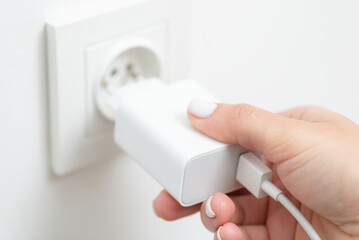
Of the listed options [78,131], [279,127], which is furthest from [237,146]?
[78,131]

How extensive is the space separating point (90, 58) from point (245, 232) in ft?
0.76

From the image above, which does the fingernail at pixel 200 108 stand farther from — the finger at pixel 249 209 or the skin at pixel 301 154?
the finger at pixel 249 209

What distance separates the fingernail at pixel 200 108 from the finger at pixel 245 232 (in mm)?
96

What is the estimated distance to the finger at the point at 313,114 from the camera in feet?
1.85

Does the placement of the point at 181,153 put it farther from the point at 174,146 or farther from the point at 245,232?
the point at 245,232

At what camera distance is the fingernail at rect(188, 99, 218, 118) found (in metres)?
0.51

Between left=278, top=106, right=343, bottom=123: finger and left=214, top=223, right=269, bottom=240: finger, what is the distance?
121 mm

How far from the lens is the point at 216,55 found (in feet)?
2.18

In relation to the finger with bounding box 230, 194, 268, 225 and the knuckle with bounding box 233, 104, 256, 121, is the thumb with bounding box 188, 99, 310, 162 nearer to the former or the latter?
the knuckle with bounding box 233, 104, 256, 121

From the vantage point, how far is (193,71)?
26.1 inches

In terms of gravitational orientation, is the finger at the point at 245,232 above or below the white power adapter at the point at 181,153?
below

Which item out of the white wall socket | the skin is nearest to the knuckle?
the skin

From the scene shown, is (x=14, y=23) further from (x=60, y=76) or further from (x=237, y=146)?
(x=237, y=146)

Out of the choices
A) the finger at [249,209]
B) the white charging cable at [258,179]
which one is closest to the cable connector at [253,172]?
the white charging cable at [258,179]
